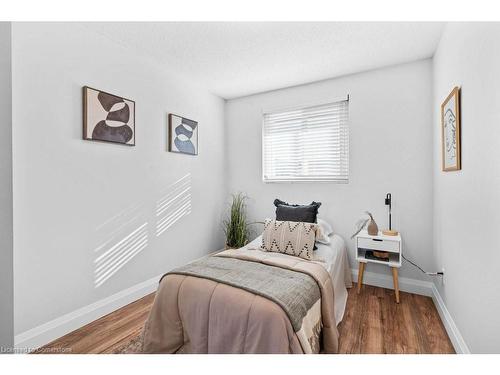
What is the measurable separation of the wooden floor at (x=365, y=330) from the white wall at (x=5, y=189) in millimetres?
447

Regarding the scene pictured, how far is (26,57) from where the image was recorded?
1.85 m

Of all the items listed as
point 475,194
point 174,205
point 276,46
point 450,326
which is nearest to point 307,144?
point 276,46

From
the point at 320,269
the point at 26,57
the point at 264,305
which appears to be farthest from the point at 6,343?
the point at 320,269

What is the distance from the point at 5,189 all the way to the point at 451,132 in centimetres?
315

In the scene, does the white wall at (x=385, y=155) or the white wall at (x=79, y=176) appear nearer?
the white wall at (x=79, y=176)

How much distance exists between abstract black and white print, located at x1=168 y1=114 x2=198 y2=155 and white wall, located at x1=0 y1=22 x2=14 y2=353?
156 centimetres

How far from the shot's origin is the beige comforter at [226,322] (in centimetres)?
147

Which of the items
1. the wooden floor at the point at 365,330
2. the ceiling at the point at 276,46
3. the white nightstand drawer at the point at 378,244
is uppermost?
the ceiling at the point at 276,46

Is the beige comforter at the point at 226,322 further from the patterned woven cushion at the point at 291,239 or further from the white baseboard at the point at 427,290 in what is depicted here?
the white baseboard at the point at 427,290

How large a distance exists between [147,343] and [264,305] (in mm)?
960

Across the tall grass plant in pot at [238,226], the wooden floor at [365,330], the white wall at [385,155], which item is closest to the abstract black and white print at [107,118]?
the wooden floor at [365,330]
